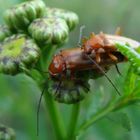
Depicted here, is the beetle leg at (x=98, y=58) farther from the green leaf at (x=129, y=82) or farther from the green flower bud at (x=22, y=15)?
the green flower bud at (x=22, y=15)

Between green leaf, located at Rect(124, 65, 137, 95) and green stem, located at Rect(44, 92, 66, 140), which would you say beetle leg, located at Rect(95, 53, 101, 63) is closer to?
green leaf, located at Rect(124, 65, 137, 95)

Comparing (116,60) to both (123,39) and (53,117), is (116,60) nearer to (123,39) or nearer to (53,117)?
(123,39)

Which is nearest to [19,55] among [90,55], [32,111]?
[90,55]

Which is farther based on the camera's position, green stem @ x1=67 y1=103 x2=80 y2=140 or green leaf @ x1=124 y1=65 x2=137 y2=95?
green stem @ x1=67 y1=103 x2=80 y2=140

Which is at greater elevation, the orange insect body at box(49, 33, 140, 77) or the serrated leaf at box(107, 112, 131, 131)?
the orange insect body at box(49, 33, 140, 77)

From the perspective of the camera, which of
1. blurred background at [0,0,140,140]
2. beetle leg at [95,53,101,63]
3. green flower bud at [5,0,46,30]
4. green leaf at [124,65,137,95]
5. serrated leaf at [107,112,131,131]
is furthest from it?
blurred background at [0,0,140,140]

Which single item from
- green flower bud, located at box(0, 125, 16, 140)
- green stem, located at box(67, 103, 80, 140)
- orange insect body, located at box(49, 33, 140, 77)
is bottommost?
green flower bud, located at box(0, 125, 16, 140)

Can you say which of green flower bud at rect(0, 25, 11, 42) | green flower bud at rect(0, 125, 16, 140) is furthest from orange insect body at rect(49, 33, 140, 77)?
green flower bud at rect(0, 125, 16, 140)

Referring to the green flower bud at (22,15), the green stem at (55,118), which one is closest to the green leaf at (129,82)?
the green stem at (55,118)
